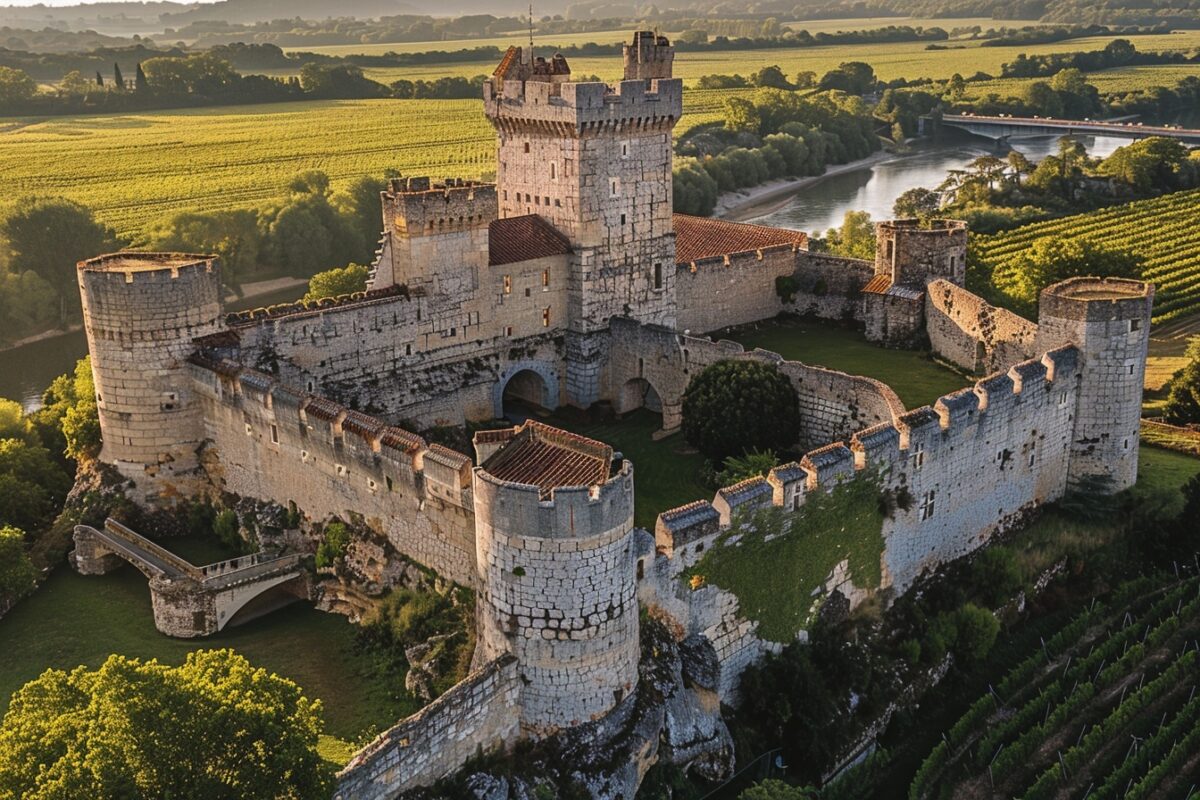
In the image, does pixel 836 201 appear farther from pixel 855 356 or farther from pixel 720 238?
pixel 855 356

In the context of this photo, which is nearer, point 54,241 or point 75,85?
point 54,241

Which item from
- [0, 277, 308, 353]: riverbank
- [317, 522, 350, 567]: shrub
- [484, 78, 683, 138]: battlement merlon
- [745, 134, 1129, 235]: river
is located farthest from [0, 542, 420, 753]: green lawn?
[745, 134, 1129, 235]: river

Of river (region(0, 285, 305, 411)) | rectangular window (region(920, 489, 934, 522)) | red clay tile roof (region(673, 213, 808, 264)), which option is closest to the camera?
rectangular window (region(920, 489, 934, 522))

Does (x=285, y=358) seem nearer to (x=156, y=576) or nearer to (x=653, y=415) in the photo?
(x=156, y=576)

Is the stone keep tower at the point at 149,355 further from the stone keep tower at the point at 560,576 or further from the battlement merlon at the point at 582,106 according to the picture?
the stone keep tower at the point at 560,576

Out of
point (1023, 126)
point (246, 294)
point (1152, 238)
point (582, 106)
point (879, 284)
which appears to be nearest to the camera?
point (582, 106)

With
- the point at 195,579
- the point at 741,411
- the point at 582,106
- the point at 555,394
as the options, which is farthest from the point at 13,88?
the point at 195,579

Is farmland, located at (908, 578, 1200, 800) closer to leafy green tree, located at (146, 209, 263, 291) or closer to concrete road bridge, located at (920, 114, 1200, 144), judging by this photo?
leafy green tree, located at (146, 209, 263, 291)

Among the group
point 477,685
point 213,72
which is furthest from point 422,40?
point 477,685
